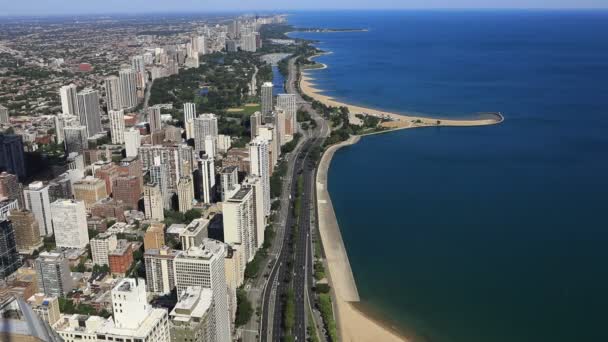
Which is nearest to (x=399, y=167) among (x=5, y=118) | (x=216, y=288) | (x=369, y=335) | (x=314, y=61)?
(x=369, y=335)

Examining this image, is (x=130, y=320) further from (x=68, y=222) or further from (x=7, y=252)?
(x=68, y=222)

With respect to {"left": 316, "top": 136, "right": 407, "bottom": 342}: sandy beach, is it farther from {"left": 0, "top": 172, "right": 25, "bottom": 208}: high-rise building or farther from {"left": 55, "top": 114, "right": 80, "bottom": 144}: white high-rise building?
{"left": 55, "top": 114, "right": 80, "bottom": 144}: white high-rise building

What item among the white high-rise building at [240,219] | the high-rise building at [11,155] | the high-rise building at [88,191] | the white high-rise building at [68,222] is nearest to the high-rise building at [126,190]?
the high-rise building at [88,191]

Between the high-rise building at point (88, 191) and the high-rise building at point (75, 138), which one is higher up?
the high-rise building at point (75, 138)

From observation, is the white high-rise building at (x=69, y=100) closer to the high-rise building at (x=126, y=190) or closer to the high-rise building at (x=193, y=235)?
the high-rise building at (x=126, y=190)

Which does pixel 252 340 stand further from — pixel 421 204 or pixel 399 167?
pixel 399 167

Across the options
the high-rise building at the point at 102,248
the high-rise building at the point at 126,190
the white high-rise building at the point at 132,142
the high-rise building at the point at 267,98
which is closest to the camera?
the high-rise building at the point at 102,248
